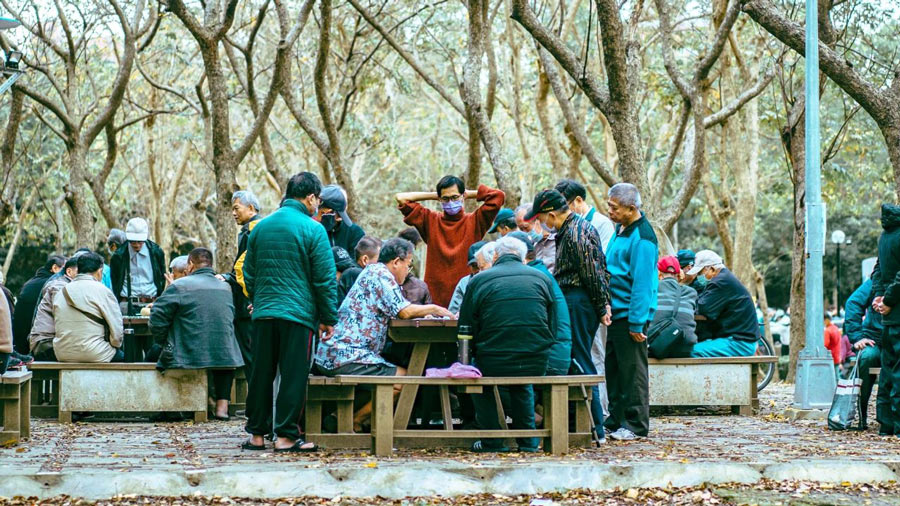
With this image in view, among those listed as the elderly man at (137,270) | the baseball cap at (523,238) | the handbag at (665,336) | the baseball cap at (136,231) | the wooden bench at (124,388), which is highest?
the baseball cap at (136,231)

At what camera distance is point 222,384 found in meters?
12.0

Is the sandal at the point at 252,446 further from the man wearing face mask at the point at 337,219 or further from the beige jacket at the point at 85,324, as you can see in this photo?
the beige jacket at the point at 85,324

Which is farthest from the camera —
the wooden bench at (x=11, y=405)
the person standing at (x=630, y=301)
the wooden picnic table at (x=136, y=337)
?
the wooden picnic table at (x=136, y=337)

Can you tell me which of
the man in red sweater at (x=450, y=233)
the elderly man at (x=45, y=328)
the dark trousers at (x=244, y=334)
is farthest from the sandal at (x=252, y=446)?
the elderly man at (x=45, y=328)

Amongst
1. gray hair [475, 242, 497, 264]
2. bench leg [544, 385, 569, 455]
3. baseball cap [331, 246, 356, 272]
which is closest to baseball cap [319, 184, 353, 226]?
baseball cap [331, 246, 356, 272]

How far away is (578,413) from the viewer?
915cm

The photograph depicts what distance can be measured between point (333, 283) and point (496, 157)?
7920mm

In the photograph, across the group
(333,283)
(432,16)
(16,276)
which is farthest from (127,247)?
(16,276)

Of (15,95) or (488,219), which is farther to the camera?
(15,95)

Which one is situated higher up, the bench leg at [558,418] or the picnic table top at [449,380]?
the picnic table top at [449,380]

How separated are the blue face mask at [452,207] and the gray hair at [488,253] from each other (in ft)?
5.37

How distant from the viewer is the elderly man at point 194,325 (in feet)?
37.4

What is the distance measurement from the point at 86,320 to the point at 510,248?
4.80 metres

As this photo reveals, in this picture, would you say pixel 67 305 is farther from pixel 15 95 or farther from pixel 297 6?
pixel 297 6
